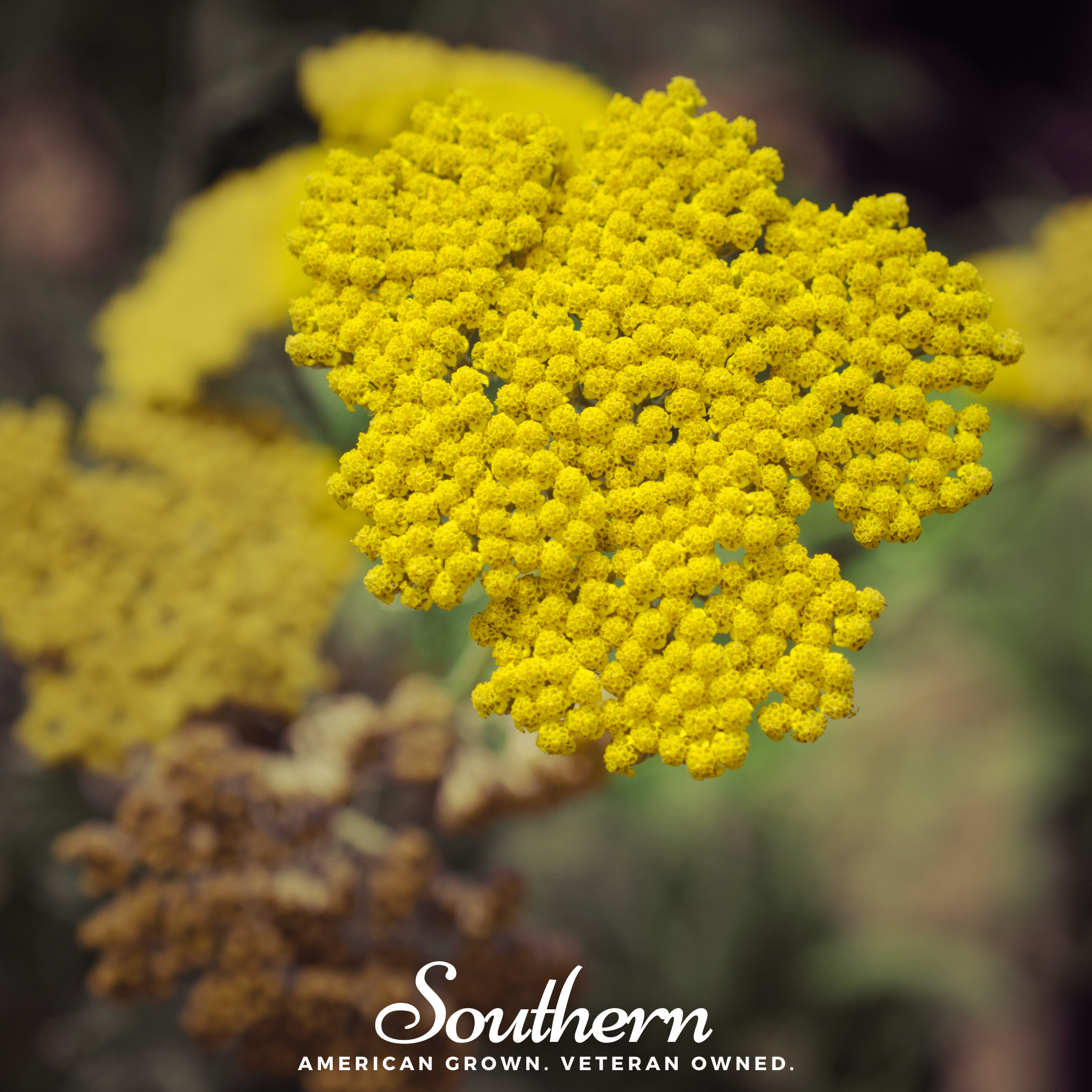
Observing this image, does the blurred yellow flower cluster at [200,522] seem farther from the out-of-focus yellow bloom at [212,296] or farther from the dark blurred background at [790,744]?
the dark blurred background at [790,744]

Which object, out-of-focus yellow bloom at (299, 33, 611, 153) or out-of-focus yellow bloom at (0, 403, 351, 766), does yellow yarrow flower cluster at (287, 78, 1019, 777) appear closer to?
out-of-focus yellow bloom at (299, 33, 611, 153)

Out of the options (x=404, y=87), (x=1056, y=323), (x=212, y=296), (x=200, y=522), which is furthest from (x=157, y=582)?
(x=1056, y=323)

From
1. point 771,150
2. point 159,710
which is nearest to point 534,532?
point 771,150

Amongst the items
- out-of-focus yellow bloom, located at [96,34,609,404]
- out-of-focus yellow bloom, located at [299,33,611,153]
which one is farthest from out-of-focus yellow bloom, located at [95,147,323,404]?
out-of-focus yellow bloom, located at [299,33,611,153]

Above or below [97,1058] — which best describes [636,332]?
above

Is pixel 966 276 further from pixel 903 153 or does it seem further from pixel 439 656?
pixel 903 153

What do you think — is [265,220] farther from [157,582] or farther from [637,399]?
[637,399]
